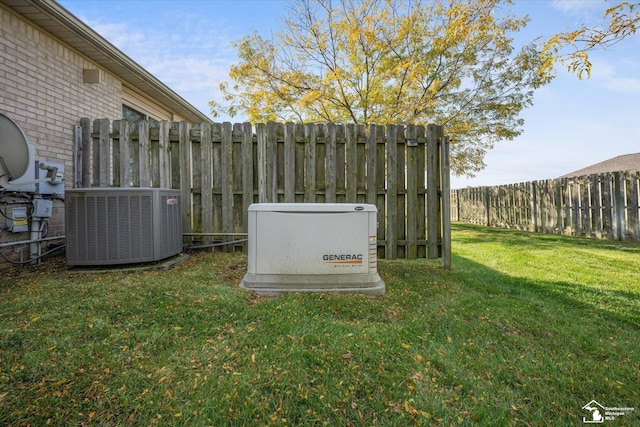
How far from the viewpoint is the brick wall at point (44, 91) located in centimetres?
371

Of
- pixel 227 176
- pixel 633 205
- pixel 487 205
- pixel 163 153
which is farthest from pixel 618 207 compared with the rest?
pixel 163 153

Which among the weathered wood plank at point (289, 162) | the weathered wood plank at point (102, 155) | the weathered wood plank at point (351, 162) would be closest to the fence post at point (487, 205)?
the weathered wood plank at point (351, 162)

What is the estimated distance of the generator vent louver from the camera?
3312mm

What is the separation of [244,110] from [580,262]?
30.9 ft

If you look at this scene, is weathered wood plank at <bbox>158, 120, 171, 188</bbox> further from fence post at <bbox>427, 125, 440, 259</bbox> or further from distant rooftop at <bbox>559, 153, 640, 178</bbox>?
distant rooftop at <bbox>559, 153, 640, 178</bbox>

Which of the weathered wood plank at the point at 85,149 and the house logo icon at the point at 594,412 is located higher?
the weathered wood plank at the point at 85,149

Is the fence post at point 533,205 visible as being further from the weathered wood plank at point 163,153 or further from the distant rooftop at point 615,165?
the weathered wood plank at point 163,153

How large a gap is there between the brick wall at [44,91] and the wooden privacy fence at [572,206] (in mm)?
12841

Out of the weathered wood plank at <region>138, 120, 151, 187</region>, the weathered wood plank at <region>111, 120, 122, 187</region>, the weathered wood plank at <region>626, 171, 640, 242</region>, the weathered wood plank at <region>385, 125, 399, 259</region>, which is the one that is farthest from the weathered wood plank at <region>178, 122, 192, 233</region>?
the weathered wood plank at <region>626, 171, 640, 242</region>

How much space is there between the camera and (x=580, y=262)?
5.38 meters

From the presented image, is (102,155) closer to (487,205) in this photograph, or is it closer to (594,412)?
(594,412)

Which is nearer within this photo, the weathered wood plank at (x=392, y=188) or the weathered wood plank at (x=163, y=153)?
the weathered wood plank at (x=163, y=153)

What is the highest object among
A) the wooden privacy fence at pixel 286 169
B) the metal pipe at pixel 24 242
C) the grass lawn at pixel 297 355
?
the wooden privacy fence at pixel 286 169

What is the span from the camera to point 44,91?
416 centimetres
